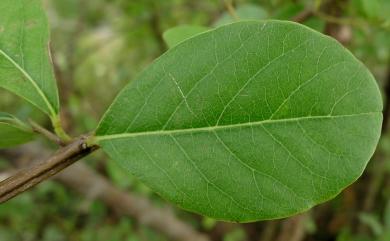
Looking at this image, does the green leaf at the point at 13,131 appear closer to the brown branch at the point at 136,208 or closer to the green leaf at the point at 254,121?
the green leaf at the point at 254,121

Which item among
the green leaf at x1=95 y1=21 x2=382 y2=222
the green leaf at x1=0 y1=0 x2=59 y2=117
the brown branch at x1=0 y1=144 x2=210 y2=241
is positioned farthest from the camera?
the brown branch at x1=0 y1=144 x2=210 y2=241

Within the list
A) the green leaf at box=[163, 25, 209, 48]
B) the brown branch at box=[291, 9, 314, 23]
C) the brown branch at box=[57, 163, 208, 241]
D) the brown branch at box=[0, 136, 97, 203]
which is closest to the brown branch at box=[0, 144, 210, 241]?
the brown branch at box=[57, 163, 208, 241]

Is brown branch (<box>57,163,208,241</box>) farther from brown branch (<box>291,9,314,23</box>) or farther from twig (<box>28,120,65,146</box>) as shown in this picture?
twig (<box>28,120,65,146</box>)

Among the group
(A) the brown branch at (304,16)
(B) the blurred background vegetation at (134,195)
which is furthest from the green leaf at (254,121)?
(B) the blurred background vegetation at (134,195)

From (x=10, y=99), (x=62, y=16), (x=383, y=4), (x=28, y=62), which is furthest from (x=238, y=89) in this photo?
(x=10, y=99)

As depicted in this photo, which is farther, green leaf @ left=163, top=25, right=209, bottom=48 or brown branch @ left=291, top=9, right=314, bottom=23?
brown branch @ left=291, top=9, right=314, bottom=23

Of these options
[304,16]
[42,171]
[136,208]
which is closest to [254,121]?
[42,171]
